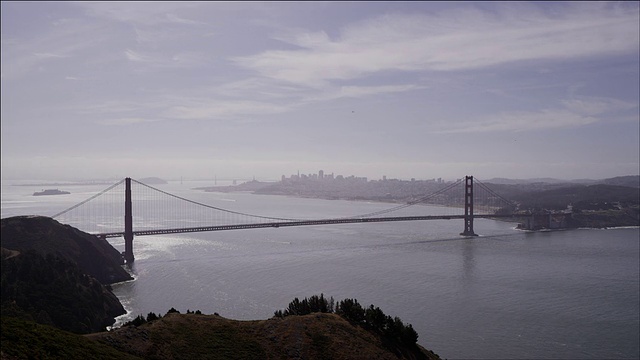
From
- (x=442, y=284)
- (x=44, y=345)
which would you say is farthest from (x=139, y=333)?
(x=442, y=284)

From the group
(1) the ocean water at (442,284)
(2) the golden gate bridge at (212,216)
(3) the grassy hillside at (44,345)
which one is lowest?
(1) the ocean water at (442,284)

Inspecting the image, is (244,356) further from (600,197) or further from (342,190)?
(342,190)

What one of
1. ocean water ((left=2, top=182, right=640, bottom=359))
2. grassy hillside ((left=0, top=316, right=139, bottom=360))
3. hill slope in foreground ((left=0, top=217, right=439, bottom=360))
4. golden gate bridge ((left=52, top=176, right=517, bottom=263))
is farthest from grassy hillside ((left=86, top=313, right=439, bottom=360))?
golden gate bridge ((left=52, top=176, right=517, bottom=263))

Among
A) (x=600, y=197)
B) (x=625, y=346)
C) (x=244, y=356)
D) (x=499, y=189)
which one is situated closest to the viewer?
(x=244, y=356)

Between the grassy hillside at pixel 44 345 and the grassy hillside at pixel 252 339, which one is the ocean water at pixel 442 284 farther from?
the grassy hillside at pixel 44 345

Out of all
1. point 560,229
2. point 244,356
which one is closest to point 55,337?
point 244,356

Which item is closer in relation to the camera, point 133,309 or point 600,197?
point 133,309

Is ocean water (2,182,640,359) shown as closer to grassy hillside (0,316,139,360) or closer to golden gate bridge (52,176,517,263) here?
golden gate bridge (52,176,517,263)

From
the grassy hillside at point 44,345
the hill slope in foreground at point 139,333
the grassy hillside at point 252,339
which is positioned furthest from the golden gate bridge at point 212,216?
the grassy hillside at point 44,345
